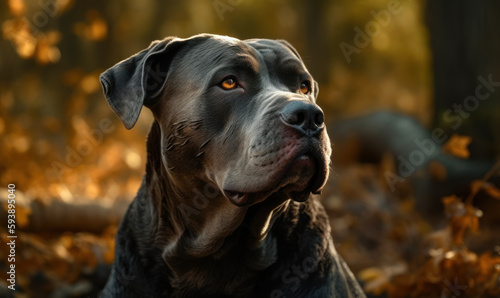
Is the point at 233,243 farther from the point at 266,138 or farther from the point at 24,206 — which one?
the point at 24,206

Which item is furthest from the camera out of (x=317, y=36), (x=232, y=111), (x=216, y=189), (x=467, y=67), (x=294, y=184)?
(x=317, y=36)

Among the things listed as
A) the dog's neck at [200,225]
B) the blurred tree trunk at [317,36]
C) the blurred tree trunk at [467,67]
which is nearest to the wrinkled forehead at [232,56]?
the dog's neck at [200,225]

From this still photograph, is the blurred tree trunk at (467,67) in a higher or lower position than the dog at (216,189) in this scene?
lower

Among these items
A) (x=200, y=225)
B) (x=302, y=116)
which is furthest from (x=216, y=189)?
(x=302, y=116)

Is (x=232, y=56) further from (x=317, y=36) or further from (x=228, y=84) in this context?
(x=317, y=36)

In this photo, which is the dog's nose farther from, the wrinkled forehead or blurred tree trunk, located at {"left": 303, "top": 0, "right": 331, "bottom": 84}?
blurred tree trunk, located at {"left": 303, "top": 0, "right": 331, "bottom": 84}

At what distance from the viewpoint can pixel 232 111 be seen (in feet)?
9.47

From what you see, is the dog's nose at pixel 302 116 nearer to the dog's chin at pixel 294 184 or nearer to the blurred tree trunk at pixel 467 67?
the dog's chin at pixel 294 184

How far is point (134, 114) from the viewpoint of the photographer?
3.01 m

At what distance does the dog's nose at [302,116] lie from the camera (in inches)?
101

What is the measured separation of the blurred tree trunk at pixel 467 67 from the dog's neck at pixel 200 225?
4237 millimetres

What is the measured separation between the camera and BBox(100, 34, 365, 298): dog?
283 cm

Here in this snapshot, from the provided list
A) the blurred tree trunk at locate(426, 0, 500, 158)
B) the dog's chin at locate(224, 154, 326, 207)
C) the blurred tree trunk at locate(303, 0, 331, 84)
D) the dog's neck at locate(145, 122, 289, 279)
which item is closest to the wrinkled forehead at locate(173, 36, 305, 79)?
the dog's neck at locate(145, 122, 289, 279)

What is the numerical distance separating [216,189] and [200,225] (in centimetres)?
25
